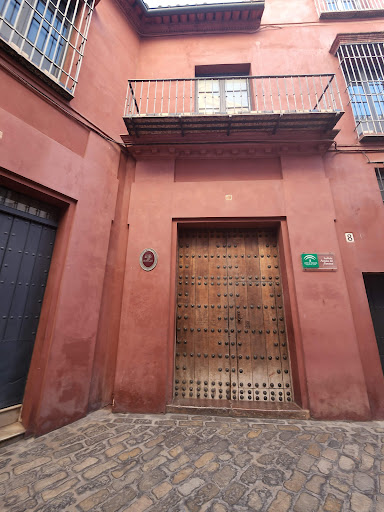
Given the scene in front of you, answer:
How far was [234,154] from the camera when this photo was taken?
4539 millimetres

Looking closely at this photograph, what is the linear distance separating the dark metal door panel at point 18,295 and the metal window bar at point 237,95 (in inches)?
135

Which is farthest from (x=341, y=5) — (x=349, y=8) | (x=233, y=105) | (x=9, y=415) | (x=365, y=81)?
(x=9, y=415)

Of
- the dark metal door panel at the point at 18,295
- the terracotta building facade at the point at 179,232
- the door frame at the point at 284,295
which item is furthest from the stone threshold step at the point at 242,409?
the dark metal door panel at the point at 18,295

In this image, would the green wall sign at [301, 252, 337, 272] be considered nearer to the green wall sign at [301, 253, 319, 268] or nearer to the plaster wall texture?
the green wall sign at [301, 253, 319, 268]

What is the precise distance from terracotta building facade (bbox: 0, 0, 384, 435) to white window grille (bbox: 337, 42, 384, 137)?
0.05m

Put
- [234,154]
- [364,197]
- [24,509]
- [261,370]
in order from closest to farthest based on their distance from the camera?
1. [24,509]
2. [261,370]
3. [364,197]
4. [234,154]

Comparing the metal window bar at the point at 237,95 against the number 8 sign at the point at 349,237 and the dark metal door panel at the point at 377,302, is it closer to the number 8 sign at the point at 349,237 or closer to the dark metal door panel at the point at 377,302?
the number 8 sign at the point at 349,237

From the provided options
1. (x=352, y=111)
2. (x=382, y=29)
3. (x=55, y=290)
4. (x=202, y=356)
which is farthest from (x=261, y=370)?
(x=382, y=29)

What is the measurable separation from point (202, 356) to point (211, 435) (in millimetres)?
1281

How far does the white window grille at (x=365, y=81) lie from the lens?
483 centimetres

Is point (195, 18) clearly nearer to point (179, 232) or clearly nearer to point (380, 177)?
point (179, 232)

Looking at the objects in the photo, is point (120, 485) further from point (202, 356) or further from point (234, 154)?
point (234, 154)

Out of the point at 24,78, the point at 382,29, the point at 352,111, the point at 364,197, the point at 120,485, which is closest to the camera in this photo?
the point at 120,485

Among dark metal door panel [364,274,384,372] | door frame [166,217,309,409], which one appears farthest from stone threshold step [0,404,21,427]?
dark metal door panel [364,274,384,372]
